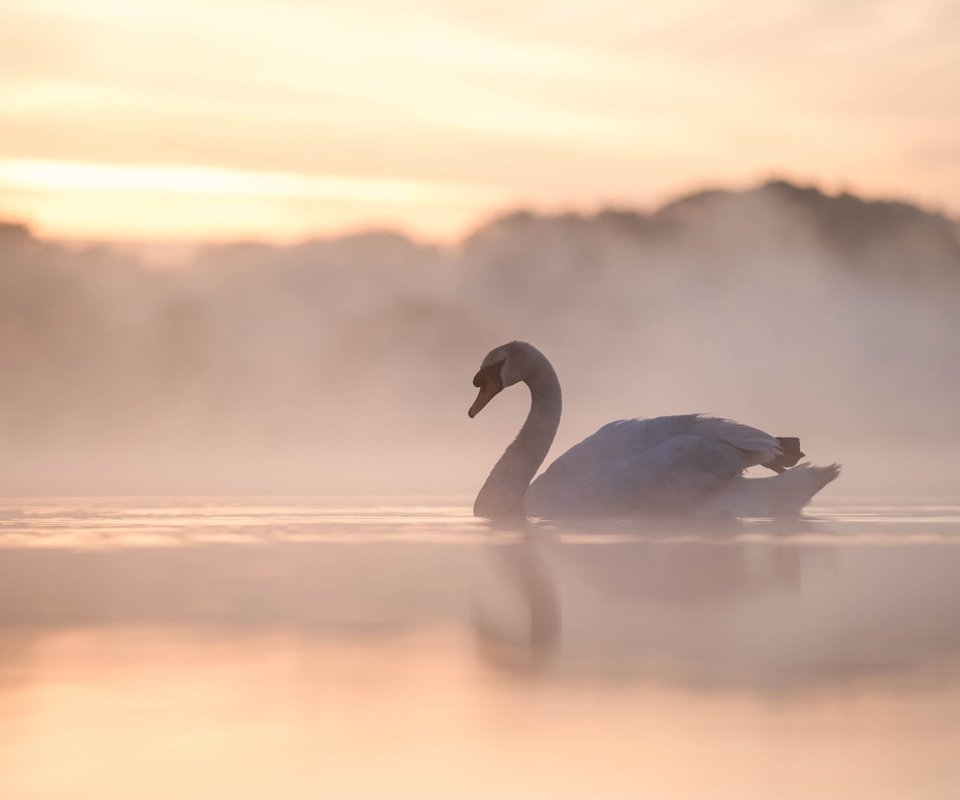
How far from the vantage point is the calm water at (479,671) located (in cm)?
456

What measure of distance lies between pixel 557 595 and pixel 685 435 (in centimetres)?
574

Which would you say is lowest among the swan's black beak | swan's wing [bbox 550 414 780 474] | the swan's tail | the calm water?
the calm water

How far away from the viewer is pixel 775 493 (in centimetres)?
1425

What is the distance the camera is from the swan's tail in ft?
46.3

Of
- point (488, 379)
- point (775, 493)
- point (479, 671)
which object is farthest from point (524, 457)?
point (479, 671)

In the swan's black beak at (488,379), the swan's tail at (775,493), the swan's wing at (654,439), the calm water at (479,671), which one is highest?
the swan's black beak at (488,379)

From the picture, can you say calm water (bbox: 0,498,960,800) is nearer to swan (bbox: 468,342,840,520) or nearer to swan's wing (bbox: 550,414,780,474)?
swan (bbox: 468,342,840,520)

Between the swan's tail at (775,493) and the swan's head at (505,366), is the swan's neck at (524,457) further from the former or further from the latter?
the swan's tail at (775,493)

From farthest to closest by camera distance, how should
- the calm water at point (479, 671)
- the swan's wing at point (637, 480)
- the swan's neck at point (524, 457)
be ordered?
1. the swan's neck at point (524, 457)
2. the swan's wing at point (637, 480)
3. the calm water at point (479, 671)

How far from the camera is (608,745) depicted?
488 cm

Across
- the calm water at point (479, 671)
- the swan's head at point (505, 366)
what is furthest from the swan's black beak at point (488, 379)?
the calm water at point (479, 671)

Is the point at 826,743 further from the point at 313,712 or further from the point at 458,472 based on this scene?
the point at 458,472

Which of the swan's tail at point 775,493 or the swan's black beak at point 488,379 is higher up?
the swan's black beak at point 488,379

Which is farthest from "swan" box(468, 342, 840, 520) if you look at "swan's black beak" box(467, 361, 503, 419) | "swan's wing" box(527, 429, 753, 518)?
"swan's black beak" box(467, 361, 503, 419)
